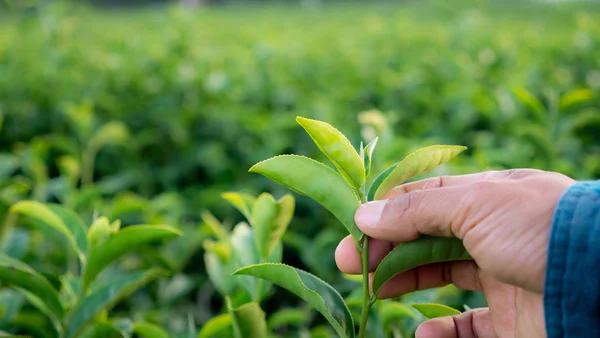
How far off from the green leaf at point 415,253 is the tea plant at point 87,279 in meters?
0.43

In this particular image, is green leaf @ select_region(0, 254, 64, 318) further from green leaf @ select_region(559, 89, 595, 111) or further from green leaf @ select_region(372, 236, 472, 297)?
green leaf @ select_region(559, 89, 595, 111)

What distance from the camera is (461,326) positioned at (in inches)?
41.5

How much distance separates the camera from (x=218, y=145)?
2.61m

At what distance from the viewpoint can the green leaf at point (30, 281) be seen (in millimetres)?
1082

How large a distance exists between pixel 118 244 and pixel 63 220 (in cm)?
16

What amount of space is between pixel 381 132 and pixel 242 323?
849 mm

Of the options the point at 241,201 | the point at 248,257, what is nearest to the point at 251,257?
the point at 248,257

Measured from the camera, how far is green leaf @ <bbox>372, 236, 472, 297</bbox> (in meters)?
0.88

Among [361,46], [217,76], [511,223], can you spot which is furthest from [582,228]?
[361,46]

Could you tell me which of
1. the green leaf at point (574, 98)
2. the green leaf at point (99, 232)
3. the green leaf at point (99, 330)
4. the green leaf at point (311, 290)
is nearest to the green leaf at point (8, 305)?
the green leaf at point (99, 330)

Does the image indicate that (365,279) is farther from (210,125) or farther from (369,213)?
(210,125)

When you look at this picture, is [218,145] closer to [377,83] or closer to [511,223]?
[377,83]

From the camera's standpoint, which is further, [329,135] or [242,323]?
[242,323]

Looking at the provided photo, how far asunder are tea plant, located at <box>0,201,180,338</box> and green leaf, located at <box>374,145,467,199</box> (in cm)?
45
